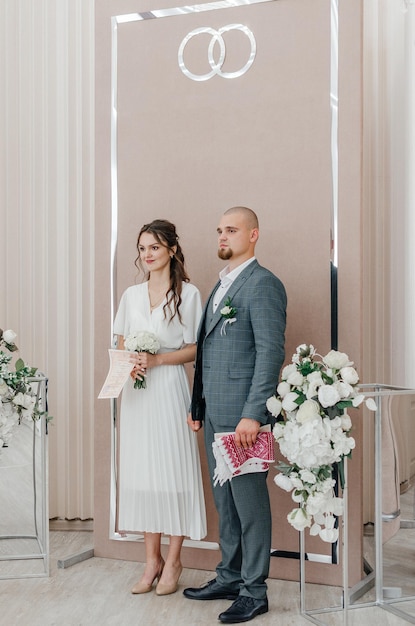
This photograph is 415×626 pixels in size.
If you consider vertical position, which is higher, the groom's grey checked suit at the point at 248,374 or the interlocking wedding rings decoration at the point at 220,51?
the interlocking wedding rings decoration at the point at 220,51

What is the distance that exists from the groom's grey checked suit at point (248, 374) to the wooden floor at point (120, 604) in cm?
20

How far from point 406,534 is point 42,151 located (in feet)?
10.0

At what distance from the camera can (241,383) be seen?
120 inches

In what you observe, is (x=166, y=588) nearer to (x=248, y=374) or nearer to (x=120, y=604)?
(x=120, y=604)

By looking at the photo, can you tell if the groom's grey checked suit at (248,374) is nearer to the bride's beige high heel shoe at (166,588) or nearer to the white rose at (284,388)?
the white rose at (284,388)

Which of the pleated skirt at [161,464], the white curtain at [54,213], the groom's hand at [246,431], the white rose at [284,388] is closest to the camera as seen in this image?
the white rose at [284,388]

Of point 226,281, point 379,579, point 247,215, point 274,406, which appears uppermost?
point 247,215

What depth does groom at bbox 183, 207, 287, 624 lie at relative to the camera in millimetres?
2971

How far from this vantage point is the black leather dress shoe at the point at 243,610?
298cm

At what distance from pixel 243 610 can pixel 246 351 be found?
42.9 inches

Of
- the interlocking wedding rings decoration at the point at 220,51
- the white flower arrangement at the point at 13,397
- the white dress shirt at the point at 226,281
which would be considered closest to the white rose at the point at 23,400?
the white flower arrangement at the point at 13,397

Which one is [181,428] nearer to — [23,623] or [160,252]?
[160,252]

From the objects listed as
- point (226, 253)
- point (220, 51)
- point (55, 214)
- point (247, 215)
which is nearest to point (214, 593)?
point (226, 253)

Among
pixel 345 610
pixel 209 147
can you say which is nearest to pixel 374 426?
pixel 345 610
